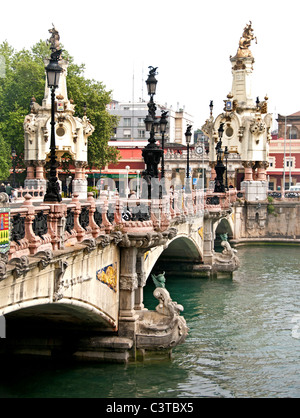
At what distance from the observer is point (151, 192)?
63.7 ft

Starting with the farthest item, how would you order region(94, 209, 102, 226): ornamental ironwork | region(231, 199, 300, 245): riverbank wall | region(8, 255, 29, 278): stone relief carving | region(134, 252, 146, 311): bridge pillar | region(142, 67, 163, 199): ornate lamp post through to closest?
1. region(231, 199, 300, 245): riverbank wall
2. region(134, 252, 146, 311): bridge pillar
3. region(142, 67, 163, 199): ornate lamp post
4. region(94, 209, 102, 226): ornamental ironwork
5. region(8, 255, 29, 278): stone relief carving

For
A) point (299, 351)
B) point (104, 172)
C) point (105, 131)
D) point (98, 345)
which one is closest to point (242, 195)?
point (105, 131)

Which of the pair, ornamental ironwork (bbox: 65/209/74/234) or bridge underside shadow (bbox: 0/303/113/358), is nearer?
ornamental ironwork (bbox: 65/209/74/234)

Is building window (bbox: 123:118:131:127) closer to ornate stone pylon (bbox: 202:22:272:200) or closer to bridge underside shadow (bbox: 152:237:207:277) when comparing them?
ornate stone pylon (bbox: 202:22:272:200)

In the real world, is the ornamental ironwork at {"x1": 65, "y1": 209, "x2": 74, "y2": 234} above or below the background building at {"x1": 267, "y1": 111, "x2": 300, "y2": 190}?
below

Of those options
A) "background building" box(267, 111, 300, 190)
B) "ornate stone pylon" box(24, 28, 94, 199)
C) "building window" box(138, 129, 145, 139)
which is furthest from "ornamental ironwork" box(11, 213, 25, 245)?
"building window" box(138, 129, 145, 139)

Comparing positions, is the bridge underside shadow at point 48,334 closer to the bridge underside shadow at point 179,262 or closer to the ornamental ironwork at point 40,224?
the ornamental ironwork at point 40,224

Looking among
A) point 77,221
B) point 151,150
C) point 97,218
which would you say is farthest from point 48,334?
point 151,150

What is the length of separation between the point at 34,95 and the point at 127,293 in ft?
101

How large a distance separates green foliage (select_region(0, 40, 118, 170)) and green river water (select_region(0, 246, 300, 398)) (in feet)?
69.8

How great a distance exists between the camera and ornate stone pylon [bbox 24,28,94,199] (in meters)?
36.3

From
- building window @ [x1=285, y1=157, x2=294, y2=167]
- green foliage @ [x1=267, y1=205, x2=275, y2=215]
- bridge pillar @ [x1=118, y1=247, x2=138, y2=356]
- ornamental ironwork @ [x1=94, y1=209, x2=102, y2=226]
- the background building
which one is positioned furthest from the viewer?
building window @ [x1=285, y1=157, x2=294, y2=167]

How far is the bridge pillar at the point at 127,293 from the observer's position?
18938mm

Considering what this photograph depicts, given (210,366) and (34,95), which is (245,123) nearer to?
(34,95)
